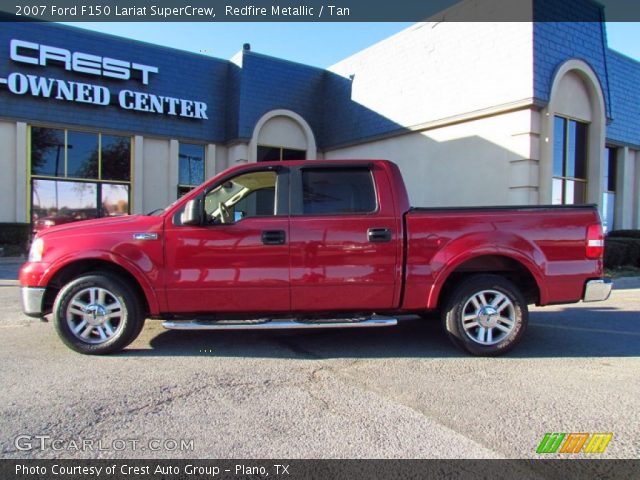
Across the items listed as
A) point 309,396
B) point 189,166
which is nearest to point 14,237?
point 189,166

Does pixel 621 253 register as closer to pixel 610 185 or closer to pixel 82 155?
pixel 610 185

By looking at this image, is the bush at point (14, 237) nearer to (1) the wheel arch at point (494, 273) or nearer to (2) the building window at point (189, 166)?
(2) the building window at point (189, 166)

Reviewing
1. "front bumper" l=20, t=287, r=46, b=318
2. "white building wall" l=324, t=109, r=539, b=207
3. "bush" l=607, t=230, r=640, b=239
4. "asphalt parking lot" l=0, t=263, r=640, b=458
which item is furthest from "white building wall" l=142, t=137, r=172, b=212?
"bush" l=607, t=230, r=640, b=239

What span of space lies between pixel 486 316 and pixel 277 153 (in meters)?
14.6

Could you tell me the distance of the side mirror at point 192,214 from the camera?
4719 mm

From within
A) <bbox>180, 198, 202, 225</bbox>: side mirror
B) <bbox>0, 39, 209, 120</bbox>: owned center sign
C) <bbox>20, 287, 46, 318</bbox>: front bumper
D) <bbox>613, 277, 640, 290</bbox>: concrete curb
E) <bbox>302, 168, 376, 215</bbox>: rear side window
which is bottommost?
<bbox>613, 277, 640, 290</bbox>: concrete curb

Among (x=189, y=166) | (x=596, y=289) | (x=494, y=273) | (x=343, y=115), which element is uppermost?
(x=343, y=115)

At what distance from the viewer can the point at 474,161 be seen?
13258 mm

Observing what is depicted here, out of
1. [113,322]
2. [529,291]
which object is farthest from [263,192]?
[529,291]

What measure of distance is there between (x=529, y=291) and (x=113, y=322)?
4.62m

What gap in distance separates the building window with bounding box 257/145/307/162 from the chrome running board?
13.5 m

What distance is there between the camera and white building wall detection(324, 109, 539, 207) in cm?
1209

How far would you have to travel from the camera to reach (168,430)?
3230 millimetres

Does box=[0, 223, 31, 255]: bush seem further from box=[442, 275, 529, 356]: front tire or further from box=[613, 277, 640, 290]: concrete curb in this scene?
box=[613, 277, 640, 290]: concrete curb
